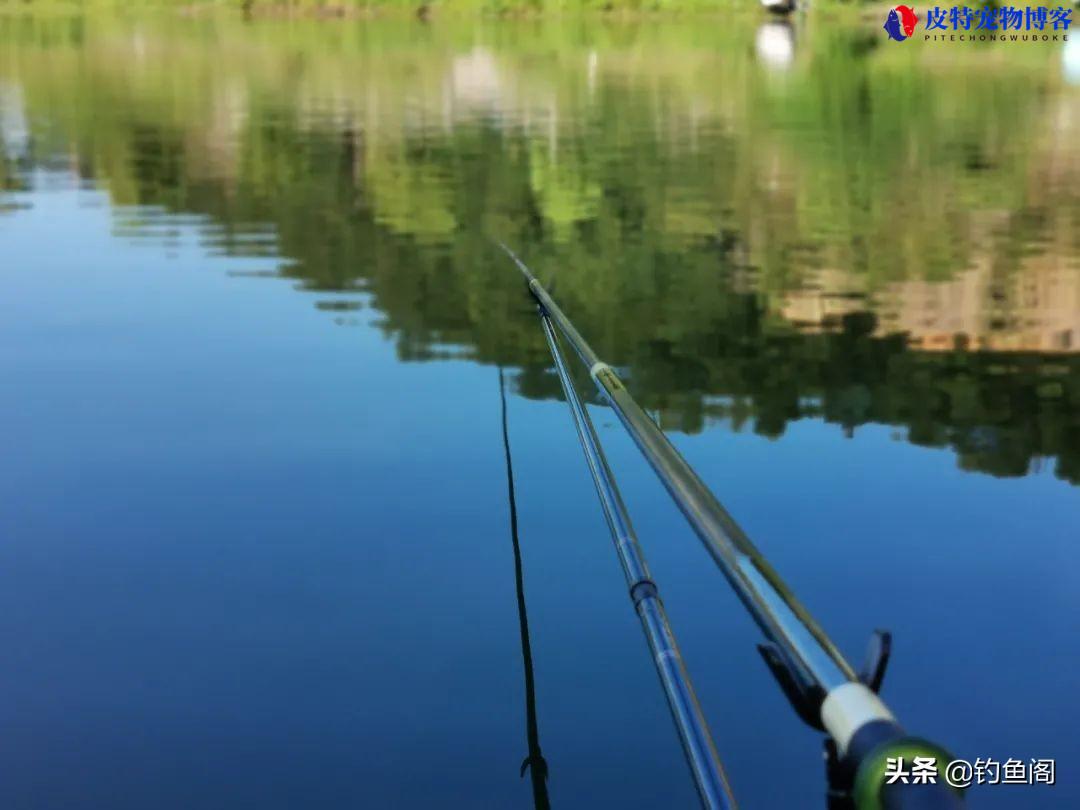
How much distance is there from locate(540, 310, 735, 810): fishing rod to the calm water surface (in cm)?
154

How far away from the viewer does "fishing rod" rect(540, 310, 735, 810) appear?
2785 millimetres

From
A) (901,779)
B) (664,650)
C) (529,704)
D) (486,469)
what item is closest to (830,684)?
(901,779)

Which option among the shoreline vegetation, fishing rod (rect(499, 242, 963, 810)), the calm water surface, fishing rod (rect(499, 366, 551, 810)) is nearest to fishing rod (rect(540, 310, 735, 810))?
fishing rod (rect(499, 242, 963, 810))

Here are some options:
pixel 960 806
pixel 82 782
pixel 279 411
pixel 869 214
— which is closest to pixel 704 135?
pixel 869 214

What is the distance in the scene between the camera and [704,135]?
3378 cm

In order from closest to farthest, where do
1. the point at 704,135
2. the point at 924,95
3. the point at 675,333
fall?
the point at 675,333
the point at 704,135
the point at 924,95

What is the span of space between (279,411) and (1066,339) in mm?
7746

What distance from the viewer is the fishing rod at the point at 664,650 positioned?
2785 mm

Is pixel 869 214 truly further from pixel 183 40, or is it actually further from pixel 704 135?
pixel 183 40

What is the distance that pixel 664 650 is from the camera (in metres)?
3.42

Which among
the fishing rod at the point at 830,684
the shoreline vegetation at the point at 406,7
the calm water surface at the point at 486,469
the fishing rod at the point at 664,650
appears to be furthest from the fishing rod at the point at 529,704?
the shoreline vegetation at the point at 406,7

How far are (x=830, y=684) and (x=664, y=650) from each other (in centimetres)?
127

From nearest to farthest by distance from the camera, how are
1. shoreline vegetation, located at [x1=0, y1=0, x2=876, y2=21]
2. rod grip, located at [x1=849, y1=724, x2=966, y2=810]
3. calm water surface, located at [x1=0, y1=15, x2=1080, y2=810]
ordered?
rod grip, located at [x1=849, y1=724, x2=966, y2=810] < calm water surface, located at [x1=0, y1=15, x2=1080, y2=810] < shoreline vegetation, located at [x1=0, y1=0, x2=876, y2=21]

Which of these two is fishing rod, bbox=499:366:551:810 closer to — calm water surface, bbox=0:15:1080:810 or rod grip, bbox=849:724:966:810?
calm water surface, bbox=0:15:1080:810
